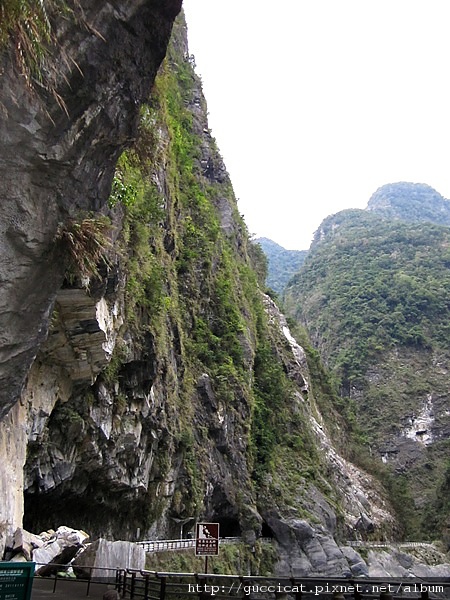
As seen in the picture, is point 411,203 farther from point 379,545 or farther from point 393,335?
point 379,545

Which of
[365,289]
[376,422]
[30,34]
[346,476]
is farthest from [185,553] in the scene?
[365,289]

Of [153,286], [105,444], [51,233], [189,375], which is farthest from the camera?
[189,375]

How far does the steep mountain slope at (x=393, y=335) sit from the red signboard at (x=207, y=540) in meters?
48.0

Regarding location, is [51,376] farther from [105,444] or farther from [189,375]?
[189,375]

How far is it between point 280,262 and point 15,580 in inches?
6656

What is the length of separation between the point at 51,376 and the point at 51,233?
5.25 meters

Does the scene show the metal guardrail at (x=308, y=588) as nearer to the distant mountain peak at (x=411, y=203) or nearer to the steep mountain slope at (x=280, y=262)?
the steep mountain slope at (x=280, y=262)

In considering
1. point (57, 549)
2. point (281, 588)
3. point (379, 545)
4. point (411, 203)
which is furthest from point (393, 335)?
point (411, 203)

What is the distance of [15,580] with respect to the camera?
164 inches

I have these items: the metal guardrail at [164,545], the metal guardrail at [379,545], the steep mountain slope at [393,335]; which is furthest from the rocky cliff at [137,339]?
the steep mountain slope at [393,335]

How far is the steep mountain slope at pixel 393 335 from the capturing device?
63.6 m

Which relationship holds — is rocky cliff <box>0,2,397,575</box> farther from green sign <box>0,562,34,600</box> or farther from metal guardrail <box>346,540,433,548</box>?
green sign <box>0,562,34,600</box>

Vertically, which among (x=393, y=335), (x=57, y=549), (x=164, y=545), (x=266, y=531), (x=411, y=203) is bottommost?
(x=266, y=531)

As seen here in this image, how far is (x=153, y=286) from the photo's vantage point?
16.5 m
